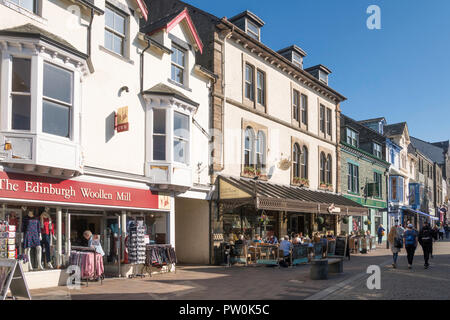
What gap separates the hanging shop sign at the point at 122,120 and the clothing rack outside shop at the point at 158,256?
387cm

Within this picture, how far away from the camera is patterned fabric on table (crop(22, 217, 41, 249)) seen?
1076cm

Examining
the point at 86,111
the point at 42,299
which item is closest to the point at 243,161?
the point at 86,111

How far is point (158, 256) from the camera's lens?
44.8 ft

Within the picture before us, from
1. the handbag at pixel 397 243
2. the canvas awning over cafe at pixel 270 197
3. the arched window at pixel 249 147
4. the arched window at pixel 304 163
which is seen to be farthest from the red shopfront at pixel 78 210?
the arched window at pixel 304 163

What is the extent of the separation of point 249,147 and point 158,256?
8025mm

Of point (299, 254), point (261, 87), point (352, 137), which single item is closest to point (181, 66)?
point (261, 87)

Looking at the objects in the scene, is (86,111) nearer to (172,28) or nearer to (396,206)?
(172,28)

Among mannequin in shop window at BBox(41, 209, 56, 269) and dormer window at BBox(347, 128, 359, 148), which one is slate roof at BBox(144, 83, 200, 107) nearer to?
mannequin in shop window at BBox(41, 209, 56, 269)

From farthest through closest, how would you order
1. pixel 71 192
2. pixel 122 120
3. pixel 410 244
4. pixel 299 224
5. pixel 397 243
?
1. pixel 299 224
2. pixel 397 243
3. pixel 410 244
4. pixel 122 120
5. pixel 71 192

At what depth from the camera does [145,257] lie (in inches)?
526

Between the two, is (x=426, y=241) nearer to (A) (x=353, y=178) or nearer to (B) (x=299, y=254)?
(B) (x=299, y=254)

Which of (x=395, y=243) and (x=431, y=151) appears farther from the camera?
(x=431, y=151)

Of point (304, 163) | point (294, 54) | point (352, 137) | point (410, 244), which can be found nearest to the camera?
point (410, 244)

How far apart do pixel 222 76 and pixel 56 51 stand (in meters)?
8.87
